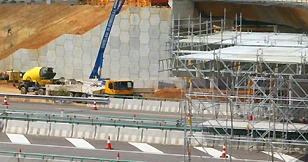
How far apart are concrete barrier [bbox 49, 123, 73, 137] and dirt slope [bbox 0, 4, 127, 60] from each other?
23492 mm

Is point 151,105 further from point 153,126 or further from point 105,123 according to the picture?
point 153,126

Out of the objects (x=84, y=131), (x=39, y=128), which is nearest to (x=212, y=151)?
(x=84, y=131)

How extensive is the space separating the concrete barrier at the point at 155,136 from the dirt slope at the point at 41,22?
25298 mm

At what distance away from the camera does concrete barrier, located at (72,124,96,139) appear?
43.6 meters

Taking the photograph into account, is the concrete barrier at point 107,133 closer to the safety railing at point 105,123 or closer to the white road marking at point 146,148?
the safety railing at point 105,123

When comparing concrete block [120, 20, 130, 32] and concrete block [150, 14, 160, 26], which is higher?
concrete block [150, 14, 160, 26]

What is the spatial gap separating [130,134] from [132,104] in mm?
9559

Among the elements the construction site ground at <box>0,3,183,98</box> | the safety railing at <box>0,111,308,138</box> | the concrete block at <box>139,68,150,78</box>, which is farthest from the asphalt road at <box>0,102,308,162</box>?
the construction site ground at <box>0,3,183,98</box>

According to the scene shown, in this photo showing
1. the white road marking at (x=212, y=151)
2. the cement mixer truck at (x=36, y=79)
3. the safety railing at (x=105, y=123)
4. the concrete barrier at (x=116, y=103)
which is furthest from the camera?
the cement mixer truck at (x=36, y=79)

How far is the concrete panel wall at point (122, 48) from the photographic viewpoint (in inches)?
2484

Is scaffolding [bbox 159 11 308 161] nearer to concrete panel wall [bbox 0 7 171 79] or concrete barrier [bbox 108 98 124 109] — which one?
concrete barrier [bbox 108 98 124 109]

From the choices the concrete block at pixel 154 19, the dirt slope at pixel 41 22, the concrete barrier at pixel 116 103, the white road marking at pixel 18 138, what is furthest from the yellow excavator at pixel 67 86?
the white road marking at pixel 18 138

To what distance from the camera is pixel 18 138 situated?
4338cm

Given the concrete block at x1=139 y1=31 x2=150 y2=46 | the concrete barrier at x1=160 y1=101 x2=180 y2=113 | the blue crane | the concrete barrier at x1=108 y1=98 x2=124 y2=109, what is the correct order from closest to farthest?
1. the concrete barrier at x1=160 y1=101 x2=180 y2=113
2. the concrete barrier at x1=108 y1=98 x2=124 y2=109
3. the blue crane
4. the concrete block at x1=139 y1=31 x2=150 y2=46
